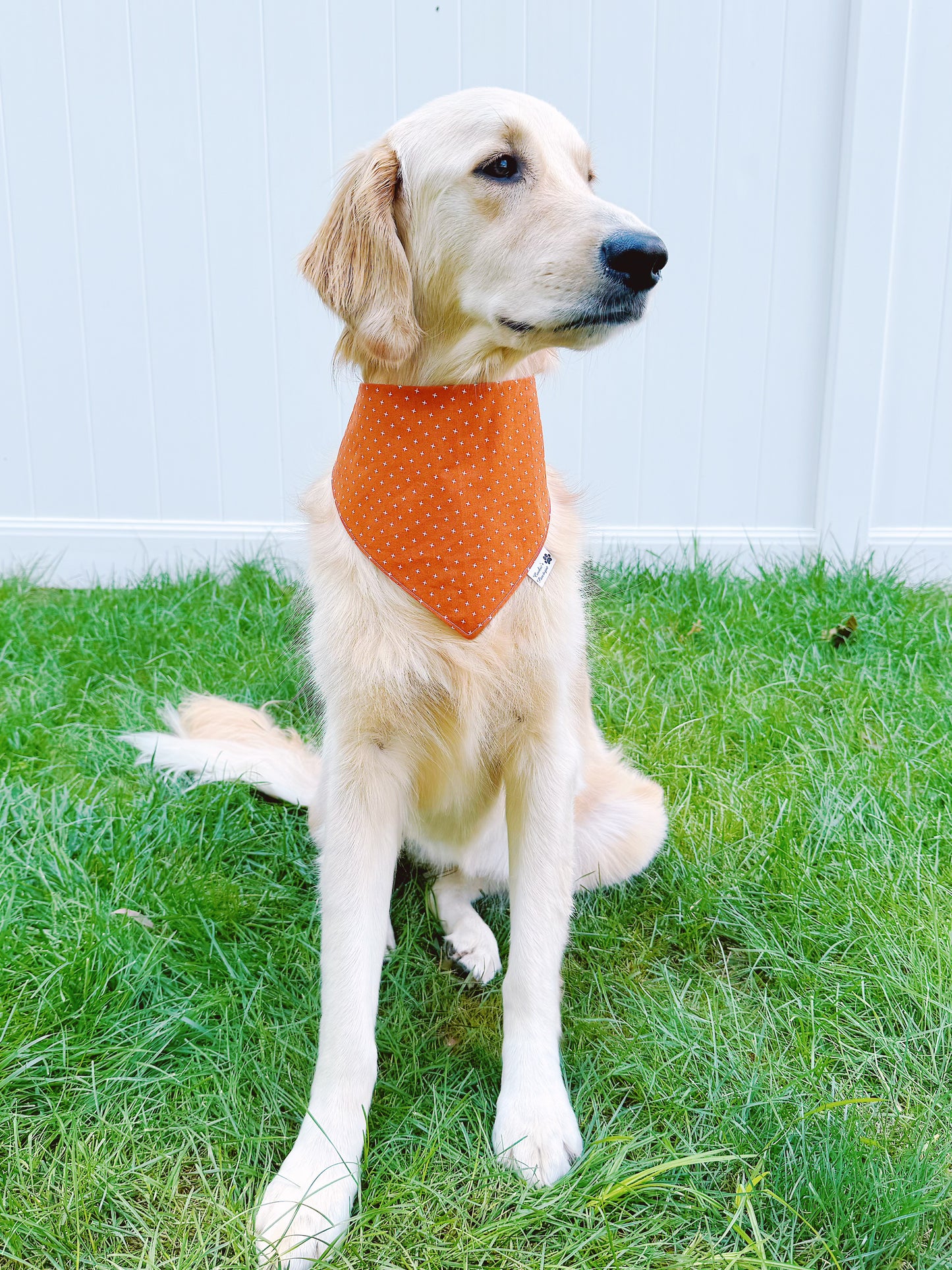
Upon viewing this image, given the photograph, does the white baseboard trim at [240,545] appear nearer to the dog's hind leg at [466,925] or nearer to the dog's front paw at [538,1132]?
the dog's hind leg at [466,925]

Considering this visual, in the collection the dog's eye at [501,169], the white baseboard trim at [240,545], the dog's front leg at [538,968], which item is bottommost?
the white baseboard trim at [240,545]

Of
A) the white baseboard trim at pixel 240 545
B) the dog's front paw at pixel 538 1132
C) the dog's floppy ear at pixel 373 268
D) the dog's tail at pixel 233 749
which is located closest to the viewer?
the dog's front paw at pixel 538 1132

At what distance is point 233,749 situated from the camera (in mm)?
2236

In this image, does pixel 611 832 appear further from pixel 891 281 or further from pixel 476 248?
pixel 891 281

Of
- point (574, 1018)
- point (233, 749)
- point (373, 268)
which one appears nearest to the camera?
point (373, 268)

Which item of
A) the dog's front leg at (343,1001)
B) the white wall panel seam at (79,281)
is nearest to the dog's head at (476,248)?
the dog's front leg at (343,1001)


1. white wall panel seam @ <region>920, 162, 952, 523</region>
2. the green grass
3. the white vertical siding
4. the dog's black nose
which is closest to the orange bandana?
the dog's black nose

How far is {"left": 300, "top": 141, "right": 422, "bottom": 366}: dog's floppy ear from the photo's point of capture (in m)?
1.46

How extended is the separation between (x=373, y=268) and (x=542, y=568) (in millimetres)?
539

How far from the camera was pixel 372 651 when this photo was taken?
1.46 meters

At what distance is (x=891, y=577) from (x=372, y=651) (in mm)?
2513

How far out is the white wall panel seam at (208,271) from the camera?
11.3 feet

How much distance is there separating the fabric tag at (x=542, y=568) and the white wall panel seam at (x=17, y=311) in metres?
3.03

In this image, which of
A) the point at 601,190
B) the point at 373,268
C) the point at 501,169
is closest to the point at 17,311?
the point at 601,190
